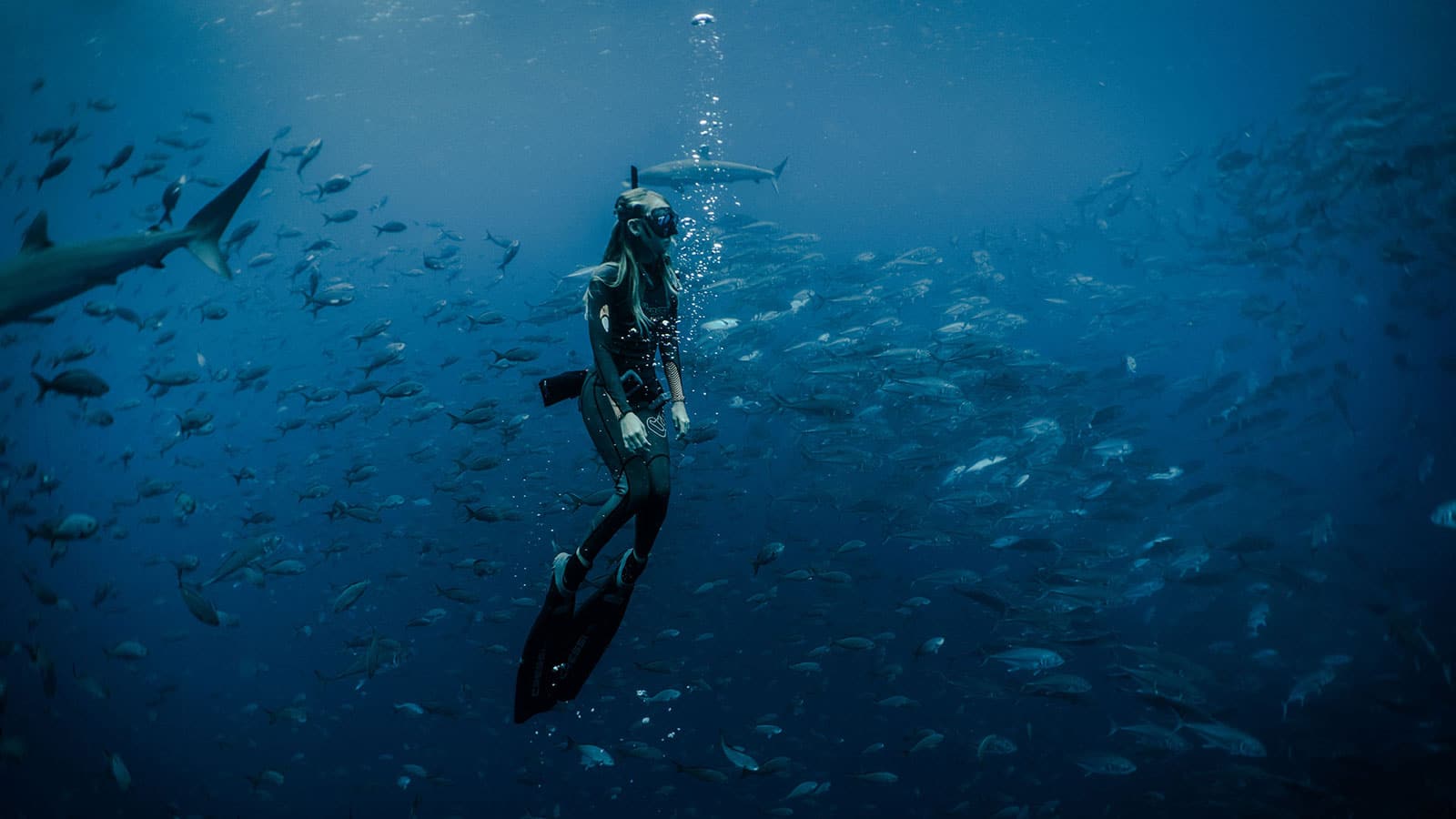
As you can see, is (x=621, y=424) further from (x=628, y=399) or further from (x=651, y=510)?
(x=651, y=510)

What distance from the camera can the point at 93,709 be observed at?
15.8 metres

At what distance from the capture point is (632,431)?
337cm

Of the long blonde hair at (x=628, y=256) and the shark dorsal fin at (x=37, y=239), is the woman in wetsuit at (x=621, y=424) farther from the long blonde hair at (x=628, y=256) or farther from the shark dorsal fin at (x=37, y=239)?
the shark dorsal fin at (x=37, y=239)

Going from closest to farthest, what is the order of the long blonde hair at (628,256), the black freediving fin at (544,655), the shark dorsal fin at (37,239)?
the shark dorsal fin at (37,239) < the long blonde hair at (628,256) < the black freediving fin at (544,655)

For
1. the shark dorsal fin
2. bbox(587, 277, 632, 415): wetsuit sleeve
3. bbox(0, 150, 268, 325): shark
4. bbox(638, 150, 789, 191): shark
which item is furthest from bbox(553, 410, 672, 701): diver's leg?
bbox(638, 150, 789, 191): shark

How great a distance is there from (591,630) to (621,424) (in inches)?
49.2

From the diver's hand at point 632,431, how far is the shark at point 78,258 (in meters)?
2.23

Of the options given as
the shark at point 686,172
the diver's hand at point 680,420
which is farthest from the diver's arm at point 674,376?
the shark at point 686,172

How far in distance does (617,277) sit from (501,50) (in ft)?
104

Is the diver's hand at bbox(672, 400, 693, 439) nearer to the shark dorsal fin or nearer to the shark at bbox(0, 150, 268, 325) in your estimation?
A: the shark at bbox(0, 150, 268, 325)

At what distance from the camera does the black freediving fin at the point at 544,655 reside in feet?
12.0

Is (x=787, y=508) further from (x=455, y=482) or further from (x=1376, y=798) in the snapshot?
(x=1376, y=798)

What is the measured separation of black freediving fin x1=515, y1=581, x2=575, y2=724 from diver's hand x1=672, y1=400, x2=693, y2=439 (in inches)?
42.7

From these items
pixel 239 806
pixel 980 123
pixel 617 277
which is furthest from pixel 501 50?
pixel 980 123
